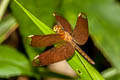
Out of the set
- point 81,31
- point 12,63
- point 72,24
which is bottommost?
point 12,63

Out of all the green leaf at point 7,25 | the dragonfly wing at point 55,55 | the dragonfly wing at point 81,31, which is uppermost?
the dragonfly wing at point 81,31

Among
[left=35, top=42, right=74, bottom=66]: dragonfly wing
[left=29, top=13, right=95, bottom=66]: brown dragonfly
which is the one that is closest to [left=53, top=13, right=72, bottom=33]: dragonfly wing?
[left=29, top=13, right=95, bottom=66]: brown dragonfly

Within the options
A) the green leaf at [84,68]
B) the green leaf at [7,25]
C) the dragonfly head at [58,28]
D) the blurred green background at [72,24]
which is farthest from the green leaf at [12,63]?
the green leaf at [84,68]

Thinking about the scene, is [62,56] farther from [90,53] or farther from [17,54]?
[90,53]

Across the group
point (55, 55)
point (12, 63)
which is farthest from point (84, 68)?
point (12, 63)

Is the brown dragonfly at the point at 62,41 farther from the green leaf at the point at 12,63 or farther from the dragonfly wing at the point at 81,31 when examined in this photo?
the green leaf at the point at 12,63

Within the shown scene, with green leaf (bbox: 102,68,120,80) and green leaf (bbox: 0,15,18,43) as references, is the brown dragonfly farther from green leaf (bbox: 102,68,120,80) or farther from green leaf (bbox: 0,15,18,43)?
green leaf (bbox: 0,15,18,43)

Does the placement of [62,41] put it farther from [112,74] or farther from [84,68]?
[112,74]
